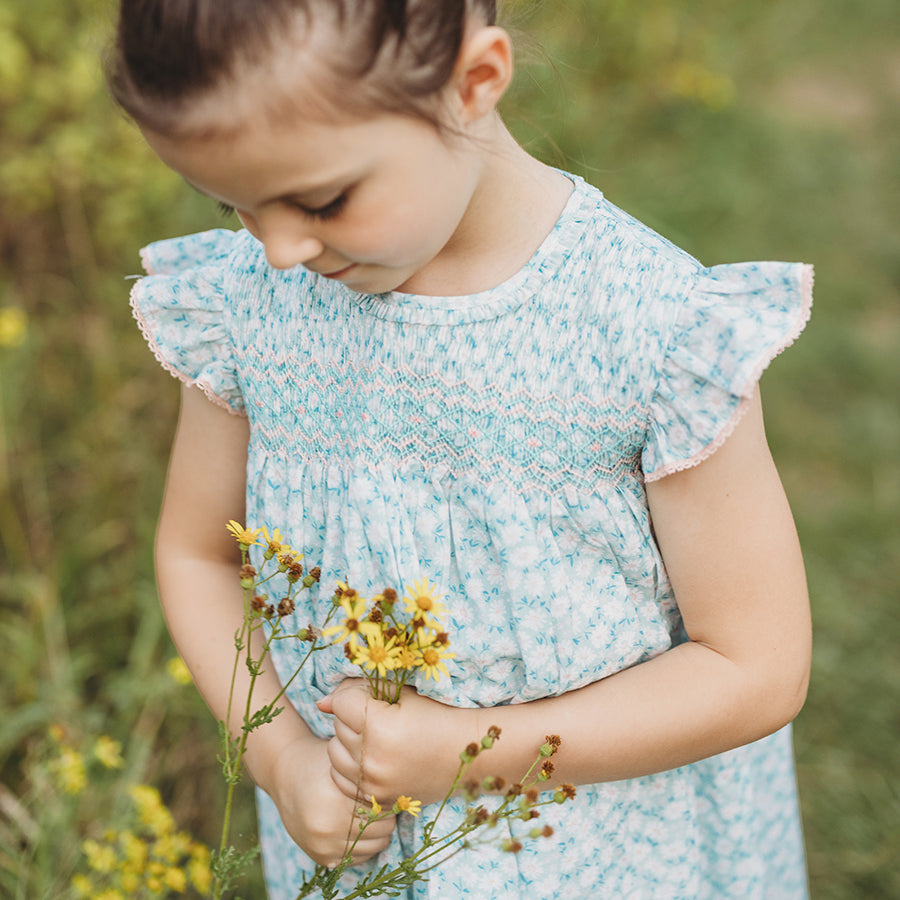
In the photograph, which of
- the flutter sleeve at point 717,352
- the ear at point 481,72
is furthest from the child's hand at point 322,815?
the ear at point 481,72

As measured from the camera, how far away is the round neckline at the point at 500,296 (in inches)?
38.7

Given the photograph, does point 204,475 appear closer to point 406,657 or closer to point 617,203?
Result: point 406,657

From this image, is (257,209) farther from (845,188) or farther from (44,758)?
(845,188)

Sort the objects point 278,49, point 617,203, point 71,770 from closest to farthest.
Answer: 1. point 278,49
2. point 71,770
3. point 617,203

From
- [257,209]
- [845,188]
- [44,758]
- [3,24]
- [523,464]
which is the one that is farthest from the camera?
[845,188]

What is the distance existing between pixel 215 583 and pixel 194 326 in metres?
0.32

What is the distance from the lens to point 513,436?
3.29 feet

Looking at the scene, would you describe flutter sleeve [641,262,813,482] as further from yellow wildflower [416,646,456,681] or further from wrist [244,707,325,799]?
wrist [244,707,325,799]

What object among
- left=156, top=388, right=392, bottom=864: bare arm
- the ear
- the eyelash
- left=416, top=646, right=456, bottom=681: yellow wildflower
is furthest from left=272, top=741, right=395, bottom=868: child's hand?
the ear

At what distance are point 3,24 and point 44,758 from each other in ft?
6.59

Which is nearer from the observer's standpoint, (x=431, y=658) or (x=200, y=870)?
(x=431, y=658)

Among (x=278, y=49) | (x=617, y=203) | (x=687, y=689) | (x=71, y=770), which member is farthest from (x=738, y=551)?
(x=617, y=203)

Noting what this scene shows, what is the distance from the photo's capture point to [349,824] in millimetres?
1065

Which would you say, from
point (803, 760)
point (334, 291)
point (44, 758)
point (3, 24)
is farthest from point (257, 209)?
point (3, 24)
